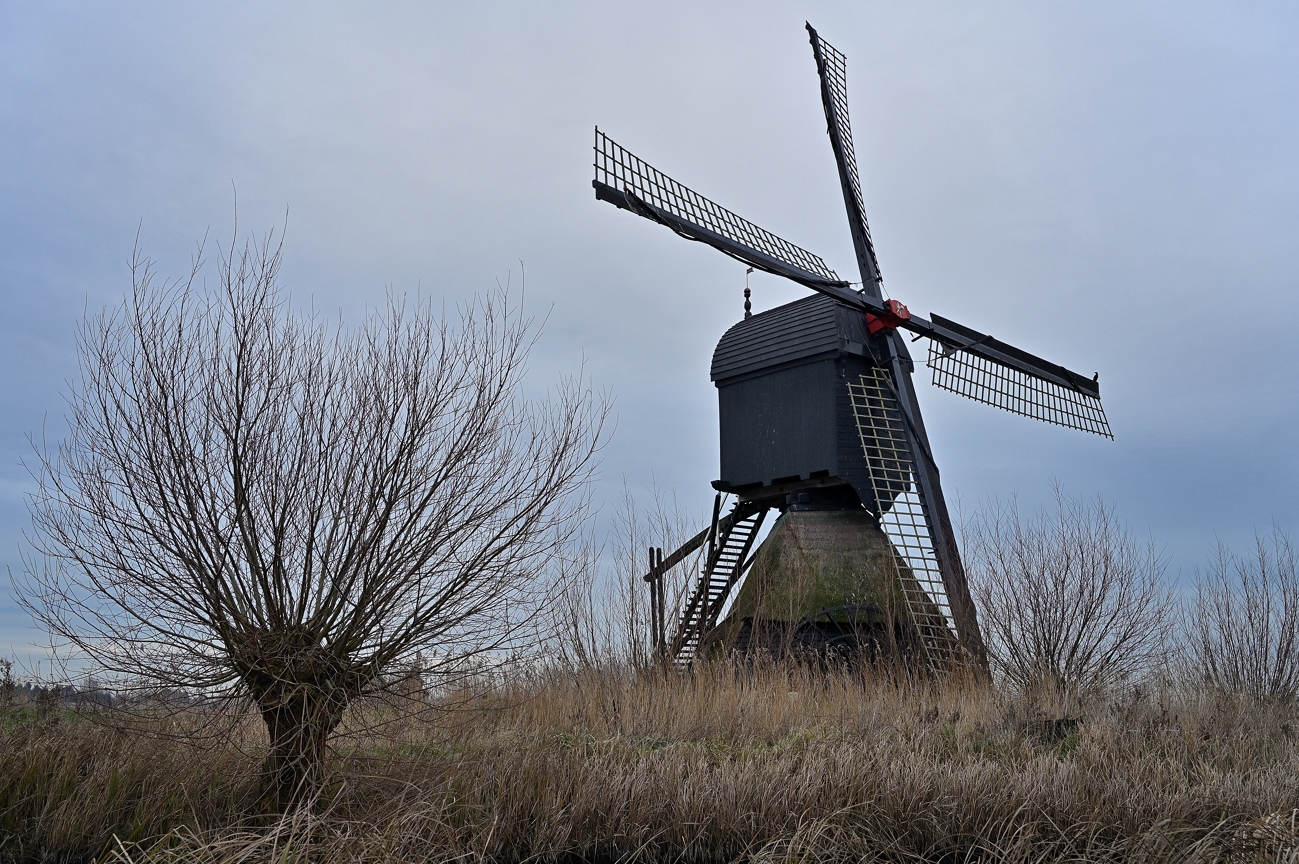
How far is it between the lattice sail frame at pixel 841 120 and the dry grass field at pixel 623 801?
32.4 feet

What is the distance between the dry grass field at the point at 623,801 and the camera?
5086 millimetres

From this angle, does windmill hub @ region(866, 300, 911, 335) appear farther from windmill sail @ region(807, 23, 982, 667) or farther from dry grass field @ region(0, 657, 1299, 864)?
dry grass field @ region(0, 657, 1299, 864)

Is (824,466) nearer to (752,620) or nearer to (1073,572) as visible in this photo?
(752,620)

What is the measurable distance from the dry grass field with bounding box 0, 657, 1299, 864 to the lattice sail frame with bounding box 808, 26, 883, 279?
9.87 metres

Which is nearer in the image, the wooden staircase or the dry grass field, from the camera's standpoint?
the dry grass field

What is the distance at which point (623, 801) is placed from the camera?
18.5 ft

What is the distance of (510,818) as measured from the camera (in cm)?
545

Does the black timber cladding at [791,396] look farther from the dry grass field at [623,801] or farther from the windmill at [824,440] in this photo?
the dry grass field at [623,801]

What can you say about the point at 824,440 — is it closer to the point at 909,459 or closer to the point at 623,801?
the point at 909,459

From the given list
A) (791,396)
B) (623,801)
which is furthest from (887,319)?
(623,801)

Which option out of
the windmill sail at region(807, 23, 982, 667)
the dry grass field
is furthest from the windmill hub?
the dry grass field

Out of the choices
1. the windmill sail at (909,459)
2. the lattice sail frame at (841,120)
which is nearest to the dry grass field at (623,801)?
the windmill sail at (909,459)

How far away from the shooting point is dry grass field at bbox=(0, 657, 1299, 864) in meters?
5.09

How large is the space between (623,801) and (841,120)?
13444 millimetres
